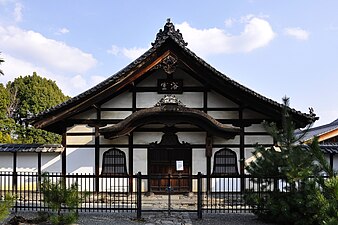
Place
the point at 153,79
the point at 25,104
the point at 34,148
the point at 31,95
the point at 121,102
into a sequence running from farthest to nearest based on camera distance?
the point at 31,95 < the point at 25,104 < the point at 153,79 < the point at 121,102 < the point at 34,148

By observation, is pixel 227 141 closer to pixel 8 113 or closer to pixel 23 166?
pixel 23 166

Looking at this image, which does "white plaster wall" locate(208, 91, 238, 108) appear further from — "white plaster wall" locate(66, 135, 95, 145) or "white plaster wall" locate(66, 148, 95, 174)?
"white plaster wall" locate(66, 148, 95, 174)

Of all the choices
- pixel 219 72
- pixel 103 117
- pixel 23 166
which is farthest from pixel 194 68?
pixel 23 166

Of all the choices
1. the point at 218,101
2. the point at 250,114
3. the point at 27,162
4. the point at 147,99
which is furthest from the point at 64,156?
the point at 250,114


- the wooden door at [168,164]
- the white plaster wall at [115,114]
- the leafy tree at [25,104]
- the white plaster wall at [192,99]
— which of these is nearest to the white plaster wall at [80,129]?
the white plaster wall at [115,114]

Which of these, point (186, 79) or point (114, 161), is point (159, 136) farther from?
point (186, 79)

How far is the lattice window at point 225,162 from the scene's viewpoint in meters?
13.7

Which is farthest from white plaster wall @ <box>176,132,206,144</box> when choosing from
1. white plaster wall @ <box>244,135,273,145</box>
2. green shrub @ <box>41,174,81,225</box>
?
green shrub @ <box>41,174,81,225</box>

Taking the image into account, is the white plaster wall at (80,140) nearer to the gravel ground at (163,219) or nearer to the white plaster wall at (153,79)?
the white plaster wall at (153,79)

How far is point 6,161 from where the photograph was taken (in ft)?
45.9

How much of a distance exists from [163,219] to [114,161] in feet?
15.6

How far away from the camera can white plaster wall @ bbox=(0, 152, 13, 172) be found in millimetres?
13969

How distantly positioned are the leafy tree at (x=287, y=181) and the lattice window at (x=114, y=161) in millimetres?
5895

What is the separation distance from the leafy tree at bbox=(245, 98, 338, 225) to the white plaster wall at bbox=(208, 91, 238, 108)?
4.69m
